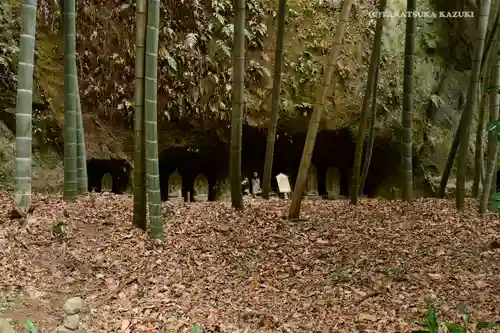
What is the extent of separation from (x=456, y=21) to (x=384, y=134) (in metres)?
3.47

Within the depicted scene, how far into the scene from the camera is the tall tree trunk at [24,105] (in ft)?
13.9

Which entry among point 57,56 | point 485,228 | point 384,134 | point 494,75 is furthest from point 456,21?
point 57,56

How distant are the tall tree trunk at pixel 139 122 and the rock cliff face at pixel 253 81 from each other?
14.9ft

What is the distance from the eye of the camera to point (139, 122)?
4523 mm

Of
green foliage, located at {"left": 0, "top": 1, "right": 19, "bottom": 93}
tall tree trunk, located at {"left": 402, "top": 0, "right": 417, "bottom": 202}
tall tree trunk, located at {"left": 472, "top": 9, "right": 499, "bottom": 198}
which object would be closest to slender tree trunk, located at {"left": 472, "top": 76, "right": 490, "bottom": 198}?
tall tree trunk, located at {"left": 472, "top": 9, "right": 499, "bottom": 198}

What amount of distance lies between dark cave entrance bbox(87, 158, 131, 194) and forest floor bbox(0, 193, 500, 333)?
11.7ft

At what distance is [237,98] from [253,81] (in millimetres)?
4187

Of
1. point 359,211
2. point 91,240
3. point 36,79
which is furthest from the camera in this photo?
point 36,79

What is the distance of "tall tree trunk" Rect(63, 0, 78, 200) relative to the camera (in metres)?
5.41

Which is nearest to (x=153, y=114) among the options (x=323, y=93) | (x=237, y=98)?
(x=237, y=98)

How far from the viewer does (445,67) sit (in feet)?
36.9

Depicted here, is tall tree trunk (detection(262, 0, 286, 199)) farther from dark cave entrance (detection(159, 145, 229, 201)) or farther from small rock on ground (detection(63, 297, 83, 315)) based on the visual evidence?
small rock on ground (detection(63, 297, 83, 315))

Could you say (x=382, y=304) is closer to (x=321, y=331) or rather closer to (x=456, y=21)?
(x=321, y=331)

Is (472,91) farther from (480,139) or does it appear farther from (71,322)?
(71,322)
